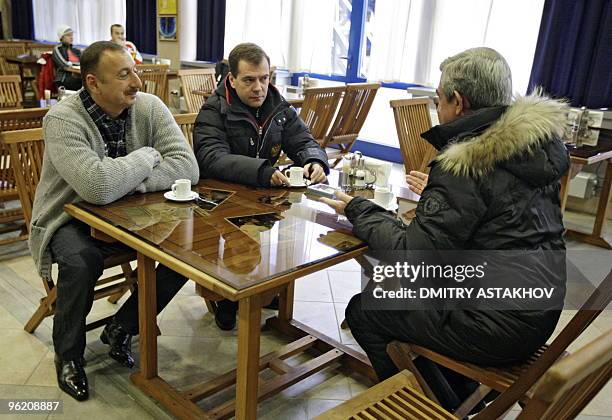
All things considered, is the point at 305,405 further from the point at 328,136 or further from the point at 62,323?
the point at 328,136

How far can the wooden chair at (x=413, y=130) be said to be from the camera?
11.1ft

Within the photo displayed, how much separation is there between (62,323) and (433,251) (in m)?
1.25

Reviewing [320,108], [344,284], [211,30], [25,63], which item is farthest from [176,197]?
[25,63]

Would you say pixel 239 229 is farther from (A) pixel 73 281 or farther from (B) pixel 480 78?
(B) pixel 480 78

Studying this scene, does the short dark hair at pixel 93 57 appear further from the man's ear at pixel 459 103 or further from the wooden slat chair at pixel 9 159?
the man's ear at pixel 459 103

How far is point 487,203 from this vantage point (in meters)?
1.47

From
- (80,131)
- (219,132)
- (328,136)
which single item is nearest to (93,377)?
(80,131)

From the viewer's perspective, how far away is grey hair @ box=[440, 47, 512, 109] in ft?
5.23

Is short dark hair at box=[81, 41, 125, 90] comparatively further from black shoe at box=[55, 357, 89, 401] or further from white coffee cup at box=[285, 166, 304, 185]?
black shoe at box=[55, 357, 89, 401]

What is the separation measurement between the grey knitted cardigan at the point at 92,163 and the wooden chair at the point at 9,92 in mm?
2153

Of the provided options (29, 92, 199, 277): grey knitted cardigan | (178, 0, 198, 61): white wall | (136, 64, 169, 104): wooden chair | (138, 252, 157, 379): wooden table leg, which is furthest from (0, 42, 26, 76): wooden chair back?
(138, 252, 157, 379): wooden table leg

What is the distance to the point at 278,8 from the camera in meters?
6.20

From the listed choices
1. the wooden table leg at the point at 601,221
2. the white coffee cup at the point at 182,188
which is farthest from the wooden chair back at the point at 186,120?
the wooden table leg at the point at 601,221

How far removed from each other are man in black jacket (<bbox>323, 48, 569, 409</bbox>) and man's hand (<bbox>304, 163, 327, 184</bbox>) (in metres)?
0.61
